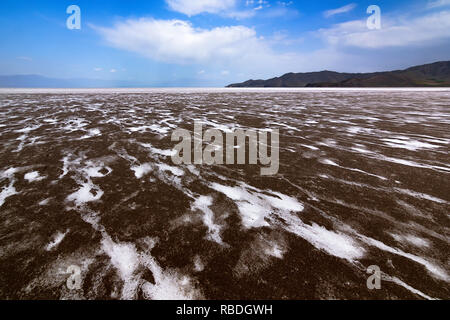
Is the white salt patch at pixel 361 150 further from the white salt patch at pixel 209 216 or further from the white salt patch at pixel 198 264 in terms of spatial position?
the white salt patch at pixel 198 264

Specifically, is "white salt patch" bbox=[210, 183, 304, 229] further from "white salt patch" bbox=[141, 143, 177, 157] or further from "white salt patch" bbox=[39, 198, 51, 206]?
"white salt patch" bbox=[39, 198, 51, 206]

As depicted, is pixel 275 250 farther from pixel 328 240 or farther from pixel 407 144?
pixel 407 144

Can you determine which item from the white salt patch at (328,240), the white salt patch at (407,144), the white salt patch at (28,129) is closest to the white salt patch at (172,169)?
the white salt patch at (328,240)

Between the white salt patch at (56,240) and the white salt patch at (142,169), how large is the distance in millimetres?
1584

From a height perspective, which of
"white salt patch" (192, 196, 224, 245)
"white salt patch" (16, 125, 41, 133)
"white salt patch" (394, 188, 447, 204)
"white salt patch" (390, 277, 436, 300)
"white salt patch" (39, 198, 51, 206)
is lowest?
"white salt patch" (390, 277, 436, 300)

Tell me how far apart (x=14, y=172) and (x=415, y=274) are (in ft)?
20.3

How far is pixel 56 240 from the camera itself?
2.38 metres

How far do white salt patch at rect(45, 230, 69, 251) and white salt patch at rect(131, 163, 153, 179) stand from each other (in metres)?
1.58

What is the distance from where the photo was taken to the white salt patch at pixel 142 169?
4047 mm

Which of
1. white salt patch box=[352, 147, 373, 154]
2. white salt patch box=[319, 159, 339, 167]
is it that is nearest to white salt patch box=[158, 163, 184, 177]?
white salt patch box=[319, 159, 339, 167]

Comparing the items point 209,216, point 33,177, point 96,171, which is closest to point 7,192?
point 33,177

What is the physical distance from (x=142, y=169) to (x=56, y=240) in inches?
80.1

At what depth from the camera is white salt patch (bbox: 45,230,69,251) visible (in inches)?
89.7
